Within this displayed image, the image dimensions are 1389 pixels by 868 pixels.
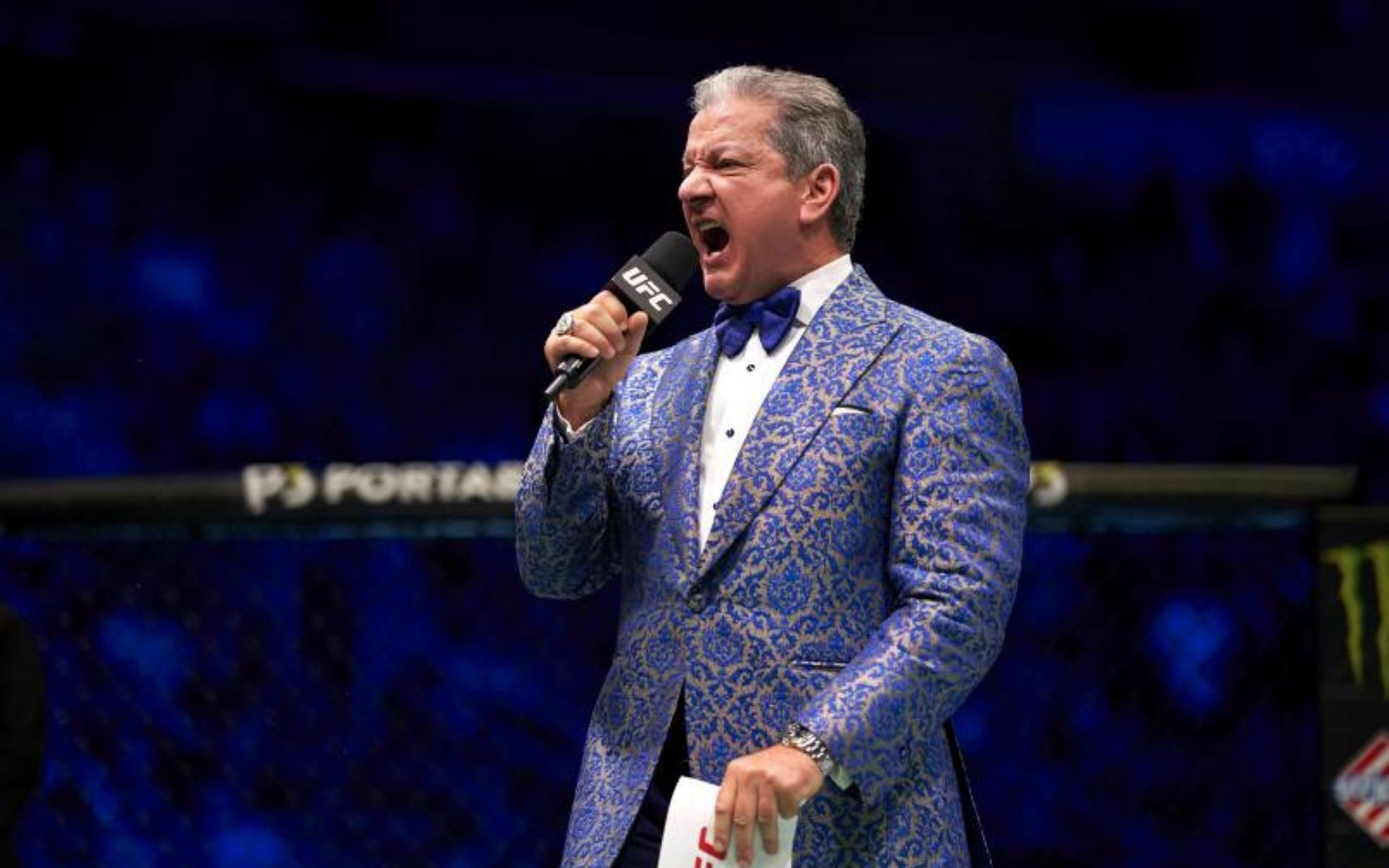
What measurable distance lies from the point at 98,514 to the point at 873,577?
116 cm

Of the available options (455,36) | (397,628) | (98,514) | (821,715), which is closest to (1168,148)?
(455,36)

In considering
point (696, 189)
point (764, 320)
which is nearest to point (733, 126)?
point (696, 189)

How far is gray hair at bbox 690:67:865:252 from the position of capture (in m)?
1.66

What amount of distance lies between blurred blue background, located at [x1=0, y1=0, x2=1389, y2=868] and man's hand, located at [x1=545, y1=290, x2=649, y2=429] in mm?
1031

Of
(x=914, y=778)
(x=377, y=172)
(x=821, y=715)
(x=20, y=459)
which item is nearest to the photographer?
(x=821, y=715)

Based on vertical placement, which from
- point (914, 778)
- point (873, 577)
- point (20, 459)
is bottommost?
point (20, 459)

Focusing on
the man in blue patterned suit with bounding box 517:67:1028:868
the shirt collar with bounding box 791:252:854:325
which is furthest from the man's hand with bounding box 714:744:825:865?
the shirt collar with bounding box 791:252:854:325

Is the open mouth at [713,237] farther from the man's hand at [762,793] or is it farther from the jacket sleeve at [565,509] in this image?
the man's hand at [762,793]

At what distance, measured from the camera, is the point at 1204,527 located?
8.26ft

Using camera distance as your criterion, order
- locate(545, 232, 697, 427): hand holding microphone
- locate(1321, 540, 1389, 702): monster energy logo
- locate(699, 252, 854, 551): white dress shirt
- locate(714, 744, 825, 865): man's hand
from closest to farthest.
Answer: locate(714, 744, 825, 865): man's hand
locate(545, 232, 697, 427): hand holding microphone
locate(699, 252, 854, 551): white dress shirt
locate(1321, 540, 1389, 702): monster energy logo

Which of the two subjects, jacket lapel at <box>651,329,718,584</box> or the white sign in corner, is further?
jacket lapel at <box>651,329,718,584</box>

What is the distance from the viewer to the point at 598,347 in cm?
148

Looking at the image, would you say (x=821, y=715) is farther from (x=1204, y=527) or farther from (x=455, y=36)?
(x=455, y=36)

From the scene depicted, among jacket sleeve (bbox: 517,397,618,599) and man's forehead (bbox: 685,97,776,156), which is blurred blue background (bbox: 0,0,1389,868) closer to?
jacket sleeve (bbox: 517,397,618,599)
